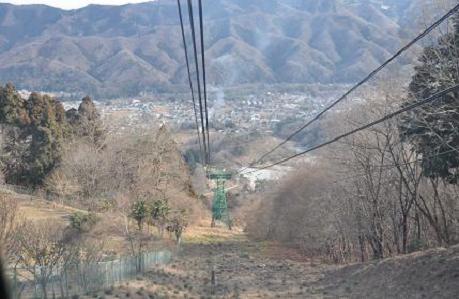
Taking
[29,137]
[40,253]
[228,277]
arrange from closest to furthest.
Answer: [40,253], [228,277], [29,137]

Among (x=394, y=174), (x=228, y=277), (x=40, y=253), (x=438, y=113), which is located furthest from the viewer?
(x=228, y=277)

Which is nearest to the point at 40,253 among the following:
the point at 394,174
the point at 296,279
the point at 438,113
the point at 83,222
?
the point at 296,279

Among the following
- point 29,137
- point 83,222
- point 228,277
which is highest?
point 29,137

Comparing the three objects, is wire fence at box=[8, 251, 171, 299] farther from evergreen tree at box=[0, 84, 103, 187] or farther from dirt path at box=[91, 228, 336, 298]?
evergreen tree at box=[0, 84, 103, 187]

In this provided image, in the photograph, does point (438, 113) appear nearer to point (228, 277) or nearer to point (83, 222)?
point (228, 277)

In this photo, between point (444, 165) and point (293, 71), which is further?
point (293, 71)

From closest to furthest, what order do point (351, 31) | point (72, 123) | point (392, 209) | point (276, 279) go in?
point (276, 279) < point (392, 209) < point (72, 123) < point (351, 31)

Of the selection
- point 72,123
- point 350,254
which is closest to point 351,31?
point 72,123

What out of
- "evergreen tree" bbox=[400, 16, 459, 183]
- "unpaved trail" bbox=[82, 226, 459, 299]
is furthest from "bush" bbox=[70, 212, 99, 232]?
"evergreen tree" bbox=[400, 16, 459, 183]

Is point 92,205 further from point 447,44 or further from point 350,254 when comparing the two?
point 447,44
